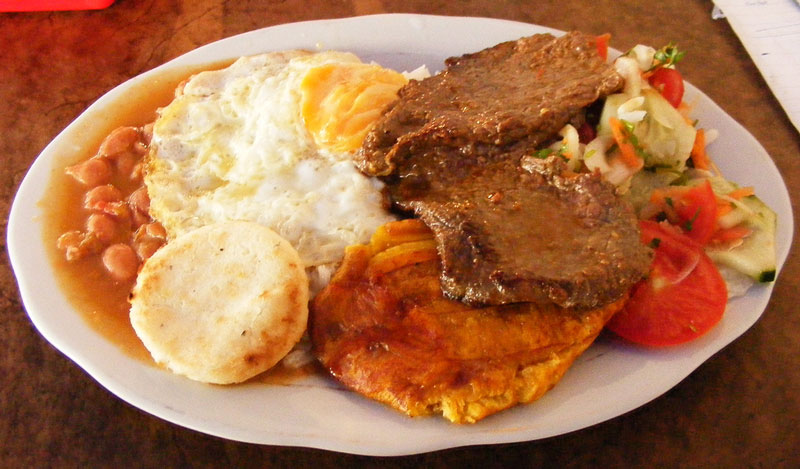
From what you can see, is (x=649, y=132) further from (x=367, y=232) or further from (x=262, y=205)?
(x=262, y=205)

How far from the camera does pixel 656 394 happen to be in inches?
94.7

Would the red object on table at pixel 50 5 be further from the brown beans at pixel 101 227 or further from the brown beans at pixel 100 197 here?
the brown beans at pixel 101 227

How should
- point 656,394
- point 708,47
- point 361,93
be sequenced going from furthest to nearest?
point 708,47
point 361,93
point 656,394

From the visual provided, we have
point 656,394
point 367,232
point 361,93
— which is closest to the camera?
point 656,394

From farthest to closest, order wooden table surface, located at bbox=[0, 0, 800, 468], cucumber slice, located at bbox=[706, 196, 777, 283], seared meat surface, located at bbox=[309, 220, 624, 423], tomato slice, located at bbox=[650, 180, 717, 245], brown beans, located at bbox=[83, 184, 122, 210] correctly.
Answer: brown beans, located at bbox=[83, 184, 122, 210], tomato slice, located at bbox=[650, 180, 717, 245], cucumber slice, located at bbox=[706, 196, 777, 283], wooden table surface, located at bbox=[0, 0, 800, 468], seared meat surface, located at bbox=[309, 220, 624, 423]

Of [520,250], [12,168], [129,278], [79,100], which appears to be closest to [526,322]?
[520,250]

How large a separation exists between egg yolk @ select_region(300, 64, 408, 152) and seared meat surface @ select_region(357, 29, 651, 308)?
18cm

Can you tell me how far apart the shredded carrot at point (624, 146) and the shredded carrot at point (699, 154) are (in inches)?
20.3

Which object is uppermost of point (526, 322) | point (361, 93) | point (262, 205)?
point (361, 93)

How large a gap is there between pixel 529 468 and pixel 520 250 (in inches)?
39.4

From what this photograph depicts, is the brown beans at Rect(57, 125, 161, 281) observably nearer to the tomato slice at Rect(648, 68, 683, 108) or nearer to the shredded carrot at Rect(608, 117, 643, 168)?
the shredded carrot at Rect(608, 117, 643, 168)

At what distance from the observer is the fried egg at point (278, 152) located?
302 cm

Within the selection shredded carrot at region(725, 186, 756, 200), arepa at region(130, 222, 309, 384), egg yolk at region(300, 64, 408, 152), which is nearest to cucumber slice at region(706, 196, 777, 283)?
shredded carrot at region(725, 186, 756, 200)

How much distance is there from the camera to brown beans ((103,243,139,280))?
298cm
